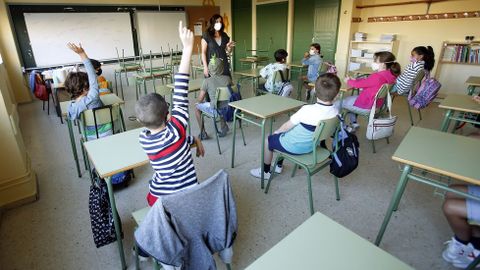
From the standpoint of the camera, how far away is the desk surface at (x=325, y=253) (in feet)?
2.70

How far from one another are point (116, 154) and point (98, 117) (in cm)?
90

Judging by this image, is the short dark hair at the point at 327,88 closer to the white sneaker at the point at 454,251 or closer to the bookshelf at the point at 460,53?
the white sneaker at the point at 454,251

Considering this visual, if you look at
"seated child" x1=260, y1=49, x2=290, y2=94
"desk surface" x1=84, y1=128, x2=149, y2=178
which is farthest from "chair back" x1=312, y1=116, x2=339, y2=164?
"seated child" x1=260, y1=49, x2=290, y2=94

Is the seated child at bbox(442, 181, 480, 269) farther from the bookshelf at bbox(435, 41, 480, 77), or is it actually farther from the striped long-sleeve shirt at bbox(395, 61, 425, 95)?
the bookshelf at bbox(435, 41, 480, 77)

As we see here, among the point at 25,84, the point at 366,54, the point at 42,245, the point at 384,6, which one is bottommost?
the point at 42,245

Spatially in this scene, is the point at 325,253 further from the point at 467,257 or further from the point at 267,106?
the point at 267,106

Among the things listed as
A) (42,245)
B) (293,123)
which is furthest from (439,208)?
(42,245)

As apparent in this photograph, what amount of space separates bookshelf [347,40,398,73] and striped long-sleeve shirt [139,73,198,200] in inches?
208

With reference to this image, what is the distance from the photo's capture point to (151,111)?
1.32m

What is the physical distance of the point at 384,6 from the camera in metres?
5.77

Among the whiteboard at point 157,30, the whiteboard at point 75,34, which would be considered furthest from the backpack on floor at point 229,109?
the whiteboard at point 157,30

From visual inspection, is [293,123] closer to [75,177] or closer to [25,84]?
[75,177]

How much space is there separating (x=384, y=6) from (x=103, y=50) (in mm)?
6549

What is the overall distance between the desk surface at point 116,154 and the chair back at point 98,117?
2.00ft
